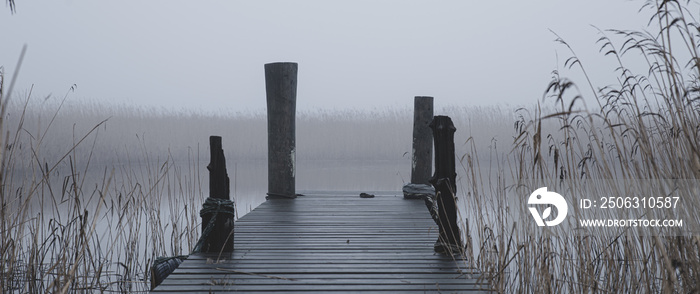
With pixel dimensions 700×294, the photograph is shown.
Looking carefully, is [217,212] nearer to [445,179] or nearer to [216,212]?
[216,212]

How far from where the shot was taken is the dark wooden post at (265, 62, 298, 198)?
477 cm

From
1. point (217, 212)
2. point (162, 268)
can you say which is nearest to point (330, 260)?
point (217, 212)

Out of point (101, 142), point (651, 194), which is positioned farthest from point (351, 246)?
point (101, 142)

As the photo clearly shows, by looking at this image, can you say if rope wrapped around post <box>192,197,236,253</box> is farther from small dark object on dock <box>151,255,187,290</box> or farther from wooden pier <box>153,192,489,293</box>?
small dark object on dock <box>151,255,187,290</box>

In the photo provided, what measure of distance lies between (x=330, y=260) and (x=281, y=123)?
92.8 inches

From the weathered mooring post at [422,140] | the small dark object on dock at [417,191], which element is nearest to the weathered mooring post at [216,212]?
the small dark object on dock at [417,191]

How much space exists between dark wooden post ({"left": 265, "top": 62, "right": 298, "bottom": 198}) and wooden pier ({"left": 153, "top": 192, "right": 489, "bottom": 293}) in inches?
33.9

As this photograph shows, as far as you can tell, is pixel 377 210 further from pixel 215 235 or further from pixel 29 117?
pixel 29 117

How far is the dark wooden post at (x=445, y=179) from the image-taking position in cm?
273

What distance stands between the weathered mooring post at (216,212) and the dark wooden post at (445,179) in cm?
91

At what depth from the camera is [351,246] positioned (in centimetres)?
293

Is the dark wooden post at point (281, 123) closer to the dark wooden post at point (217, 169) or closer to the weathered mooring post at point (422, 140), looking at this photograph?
the weathered mooring post at point (422, 140)

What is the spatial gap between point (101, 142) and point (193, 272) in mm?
8879

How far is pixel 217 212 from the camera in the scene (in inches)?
108
